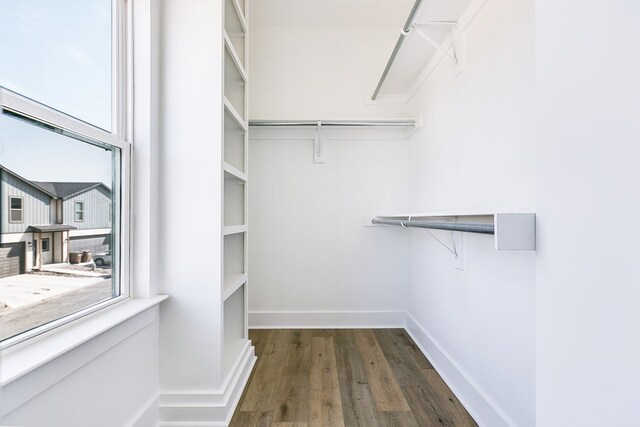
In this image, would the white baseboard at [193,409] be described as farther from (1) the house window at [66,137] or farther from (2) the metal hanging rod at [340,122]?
(2) the metal hanging rod at [340,122]

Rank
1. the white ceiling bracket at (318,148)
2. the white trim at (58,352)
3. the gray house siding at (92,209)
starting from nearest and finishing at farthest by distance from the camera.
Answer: the white trim at (58,352), the gray house siding at (92,209), the white ceiling bracket at (318,148)

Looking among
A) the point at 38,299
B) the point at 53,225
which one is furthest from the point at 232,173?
the point at 38,299

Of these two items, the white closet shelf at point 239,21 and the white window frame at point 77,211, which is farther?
the white closet shelf at point 239,21

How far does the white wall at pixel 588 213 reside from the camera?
48 centimetres

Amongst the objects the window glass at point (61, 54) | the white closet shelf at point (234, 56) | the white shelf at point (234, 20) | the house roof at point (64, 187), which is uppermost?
the white shelf at point (234, 20)

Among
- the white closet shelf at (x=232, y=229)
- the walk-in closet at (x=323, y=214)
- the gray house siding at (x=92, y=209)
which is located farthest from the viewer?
the white closet shelf at (x=232, y=229)

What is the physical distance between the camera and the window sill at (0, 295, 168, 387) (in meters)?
0.76

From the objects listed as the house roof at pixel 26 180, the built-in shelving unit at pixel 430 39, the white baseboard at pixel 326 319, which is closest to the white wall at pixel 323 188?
the white baseboard at pixel 326 319

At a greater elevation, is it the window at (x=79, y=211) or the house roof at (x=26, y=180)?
the house roof at (x=26, y=180)

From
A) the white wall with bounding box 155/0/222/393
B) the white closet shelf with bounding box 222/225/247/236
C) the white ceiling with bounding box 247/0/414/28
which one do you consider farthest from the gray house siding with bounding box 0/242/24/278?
the white ceiling with bounding box 247/0/414/28

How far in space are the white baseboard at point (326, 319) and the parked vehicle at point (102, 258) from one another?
1528 mm

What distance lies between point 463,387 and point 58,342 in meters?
1.73

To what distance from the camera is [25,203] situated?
853 millimetres

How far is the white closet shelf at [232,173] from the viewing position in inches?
61.6
